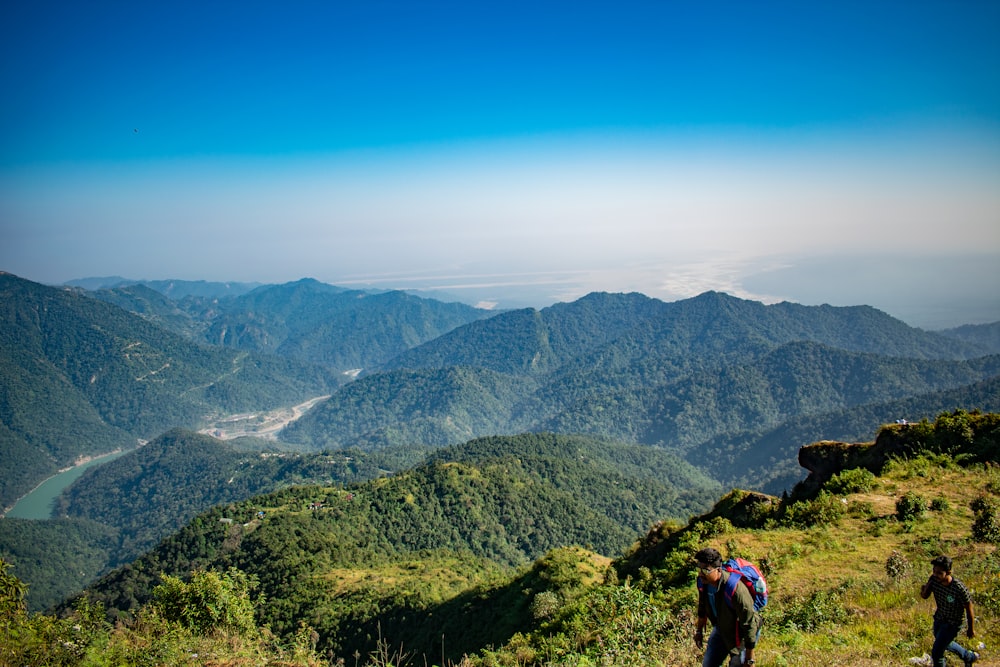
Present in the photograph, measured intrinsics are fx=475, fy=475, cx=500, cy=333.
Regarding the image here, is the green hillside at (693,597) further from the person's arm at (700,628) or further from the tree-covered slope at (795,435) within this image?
the tree-covered slope at (795,435)

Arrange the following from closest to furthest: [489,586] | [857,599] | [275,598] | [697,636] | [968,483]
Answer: [697,636], [857,599], [968,483], [489,586], [275,598]

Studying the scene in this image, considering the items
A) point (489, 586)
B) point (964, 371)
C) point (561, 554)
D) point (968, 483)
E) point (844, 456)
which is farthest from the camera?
point (964, 371)

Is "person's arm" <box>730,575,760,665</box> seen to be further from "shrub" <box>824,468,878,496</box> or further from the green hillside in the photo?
"shrub" <box>824,468,878,496</box>

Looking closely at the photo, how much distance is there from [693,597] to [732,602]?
727 centimetres

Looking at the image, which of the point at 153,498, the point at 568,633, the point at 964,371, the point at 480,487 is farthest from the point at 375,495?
the point at 964,371

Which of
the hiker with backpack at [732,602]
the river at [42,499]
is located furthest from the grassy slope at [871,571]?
the river at [42,499]

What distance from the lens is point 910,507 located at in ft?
45.7

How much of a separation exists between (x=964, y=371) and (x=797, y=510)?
243506 millimetres

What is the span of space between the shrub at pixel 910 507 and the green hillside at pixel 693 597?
4 cm

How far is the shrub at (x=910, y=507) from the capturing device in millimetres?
13750

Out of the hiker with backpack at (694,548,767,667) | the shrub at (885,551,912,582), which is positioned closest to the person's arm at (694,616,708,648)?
the hiker with backpack at (694,548,767,667)

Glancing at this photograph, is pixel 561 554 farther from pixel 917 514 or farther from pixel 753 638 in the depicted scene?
pixel 753 638

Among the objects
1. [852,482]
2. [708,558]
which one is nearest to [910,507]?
[852,482]

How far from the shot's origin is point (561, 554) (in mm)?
28781
